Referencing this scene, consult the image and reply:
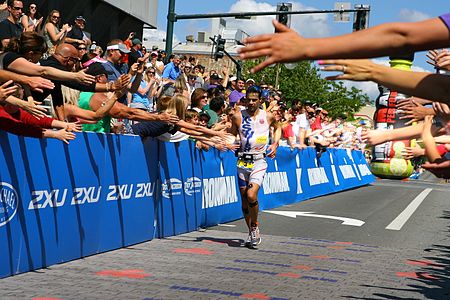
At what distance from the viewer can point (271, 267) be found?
10.5m

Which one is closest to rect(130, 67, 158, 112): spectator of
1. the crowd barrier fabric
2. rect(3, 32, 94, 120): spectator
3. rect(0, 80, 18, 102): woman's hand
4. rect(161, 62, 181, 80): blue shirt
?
the crowd barrier fabric

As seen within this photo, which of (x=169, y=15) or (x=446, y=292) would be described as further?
(x=169, y=15)

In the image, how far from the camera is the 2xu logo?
840 centimetres

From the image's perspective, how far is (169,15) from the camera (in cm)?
2756

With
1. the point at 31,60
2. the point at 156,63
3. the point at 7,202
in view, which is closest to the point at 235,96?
the point at 156,63

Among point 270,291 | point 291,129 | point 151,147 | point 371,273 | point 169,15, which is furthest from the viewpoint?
point 169,15

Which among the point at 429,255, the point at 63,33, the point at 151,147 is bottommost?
the point at 429,255

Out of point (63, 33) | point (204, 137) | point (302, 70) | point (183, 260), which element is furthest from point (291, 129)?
point (302, 70)

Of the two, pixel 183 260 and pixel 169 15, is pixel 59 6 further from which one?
pixel 183 260

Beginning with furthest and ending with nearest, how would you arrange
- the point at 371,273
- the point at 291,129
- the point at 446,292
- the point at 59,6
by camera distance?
the point at 59,6 < the point at 291,129 < the point at 371,273 < the point at 446,292

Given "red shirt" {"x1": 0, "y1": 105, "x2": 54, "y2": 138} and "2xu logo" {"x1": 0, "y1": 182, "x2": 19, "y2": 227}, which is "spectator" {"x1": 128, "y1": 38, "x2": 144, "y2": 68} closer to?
"red shirt" {"x1": 0, "y1": 105, "x2": 54, "y2": 138}

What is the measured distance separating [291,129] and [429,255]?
36.1ft

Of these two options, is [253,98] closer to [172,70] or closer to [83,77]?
[83,77]

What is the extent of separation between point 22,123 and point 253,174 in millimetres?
4876
